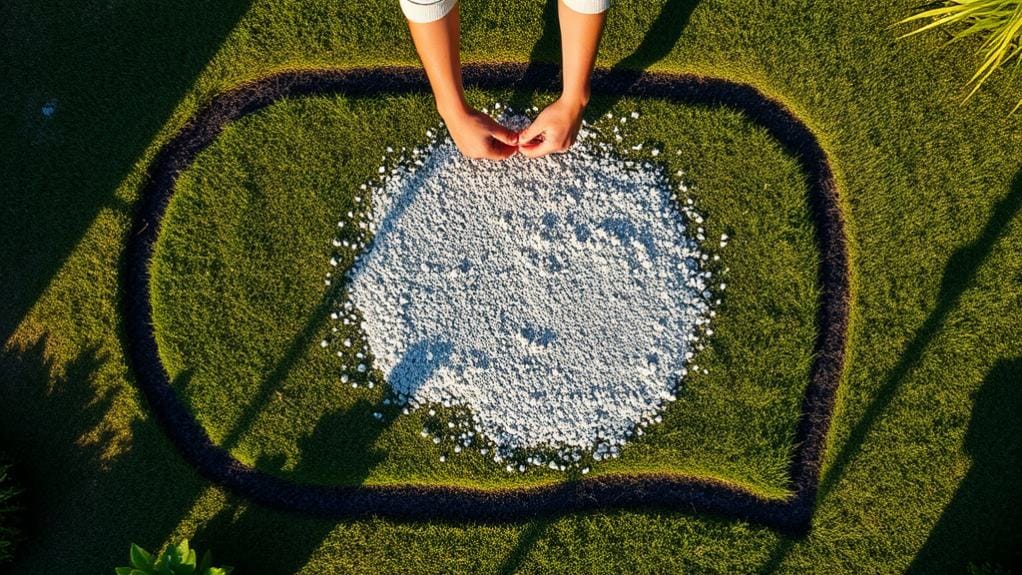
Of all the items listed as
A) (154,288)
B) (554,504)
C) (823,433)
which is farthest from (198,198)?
(823,433)

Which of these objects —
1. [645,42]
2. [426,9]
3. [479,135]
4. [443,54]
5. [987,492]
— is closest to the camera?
[426,9]

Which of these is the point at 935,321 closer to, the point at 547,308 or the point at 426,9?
the point at 547,308

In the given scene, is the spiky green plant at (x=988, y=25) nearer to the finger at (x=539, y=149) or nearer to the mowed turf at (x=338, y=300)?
the mowed turf at (x=338, y=300)

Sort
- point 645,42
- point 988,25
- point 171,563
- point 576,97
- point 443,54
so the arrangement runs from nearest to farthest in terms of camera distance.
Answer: point 443,54 → point 576,97 → point 171,563 → point 988,25 → point 645,42

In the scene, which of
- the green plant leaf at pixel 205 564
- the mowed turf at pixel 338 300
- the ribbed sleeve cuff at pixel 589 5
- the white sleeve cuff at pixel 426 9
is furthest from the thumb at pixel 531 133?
the green plant leaf at pixel 205 564

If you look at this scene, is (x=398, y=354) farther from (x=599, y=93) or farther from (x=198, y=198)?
(x=599, y=93)

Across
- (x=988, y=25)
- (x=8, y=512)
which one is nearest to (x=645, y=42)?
(x=988, y=25)

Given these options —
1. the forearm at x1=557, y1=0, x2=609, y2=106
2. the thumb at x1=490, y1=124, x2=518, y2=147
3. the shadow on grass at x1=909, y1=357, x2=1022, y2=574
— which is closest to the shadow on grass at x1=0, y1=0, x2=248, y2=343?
the thumb at x1=490, y1=124, x2=518, y2=147
